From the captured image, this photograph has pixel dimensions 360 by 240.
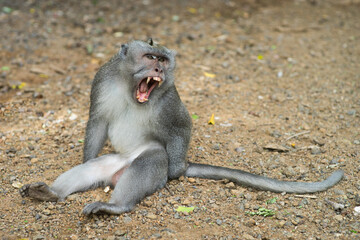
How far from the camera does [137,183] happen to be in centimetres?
338

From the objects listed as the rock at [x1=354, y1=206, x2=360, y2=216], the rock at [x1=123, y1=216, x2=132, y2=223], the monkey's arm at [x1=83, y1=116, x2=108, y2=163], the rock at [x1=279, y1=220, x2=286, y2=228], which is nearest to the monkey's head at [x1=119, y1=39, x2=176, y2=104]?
the monkey's arm at [x1=83, y1=116, x2=108, y2=163]

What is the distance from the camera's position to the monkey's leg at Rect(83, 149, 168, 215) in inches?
126

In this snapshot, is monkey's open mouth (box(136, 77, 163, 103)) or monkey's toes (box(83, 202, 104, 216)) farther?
monkey's open mouth (box(136, 77, 163, 103))

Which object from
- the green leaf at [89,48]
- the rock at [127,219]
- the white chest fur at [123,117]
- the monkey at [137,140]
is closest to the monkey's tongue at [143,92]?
the monkey at [137,140]

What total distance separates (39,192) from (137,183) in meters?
0.74

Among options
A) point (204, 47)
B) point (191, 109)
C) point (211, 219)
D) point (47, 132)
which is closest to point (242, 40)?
point (204, 47)

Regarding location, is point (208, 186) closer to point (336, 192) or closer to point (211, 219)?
point (211, 219)

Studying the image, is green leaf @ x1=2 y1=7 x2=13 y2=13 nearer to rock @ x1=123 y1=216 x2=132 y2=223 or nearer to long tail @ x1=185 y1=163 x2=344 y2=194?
long tail @ x1=185 y1=163 x2=344 y2=194

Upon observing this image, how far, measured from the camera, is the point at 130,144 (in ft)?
12.2

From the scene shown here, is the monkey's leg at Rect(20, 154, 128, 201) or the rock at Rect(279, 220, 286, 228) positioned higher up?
the monkey's leg at Rect(20, 154, 128, 201)

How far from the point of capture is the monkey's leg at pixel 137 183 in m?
3.20

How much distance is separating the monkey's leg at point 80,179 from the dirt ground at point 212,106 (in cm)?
8

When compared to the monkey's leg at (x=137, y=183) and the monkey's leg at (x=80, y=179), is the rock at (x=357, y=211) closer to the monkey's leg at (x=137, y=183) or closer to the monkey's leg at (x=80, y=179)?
the monkey's leg at (x=137, y=183)

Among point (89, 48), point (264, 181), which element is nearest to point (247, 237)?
point (264, 181)
